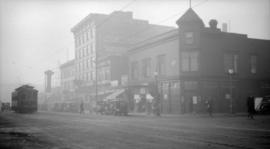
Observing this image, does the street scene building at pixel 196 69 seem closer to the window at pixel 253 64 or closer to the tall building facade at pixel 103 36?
the window at pixel 253 64

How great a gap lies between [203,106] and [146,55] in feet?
39.3

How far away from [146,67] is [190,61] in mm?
8609

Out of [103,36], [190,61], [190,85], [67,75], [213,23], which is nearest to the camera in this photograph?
[190,85]

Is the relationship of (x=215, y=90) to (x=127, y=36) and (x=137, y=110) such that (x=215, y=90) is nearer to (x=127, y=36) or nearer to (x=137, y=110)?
(x=137, y=110)

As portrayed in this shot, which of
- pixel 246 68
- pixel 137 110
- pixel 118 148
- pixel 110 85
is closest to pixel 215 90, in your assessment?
pixel 246 68

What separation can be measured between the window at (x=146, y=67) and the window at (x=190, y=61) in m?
7.35

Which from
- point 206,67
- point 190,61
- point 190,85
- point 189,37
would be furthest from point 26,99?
point 206,67

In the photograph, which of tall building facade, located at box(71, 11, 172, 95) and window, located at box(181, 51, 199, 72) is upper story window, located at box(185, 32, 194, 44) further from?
tall building facade, located at box(71, 11, 172, 95)

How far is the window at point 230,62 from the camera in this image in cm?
3816

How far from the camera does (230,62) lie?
126 ft

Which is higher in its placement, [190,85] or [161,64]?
[161,64]

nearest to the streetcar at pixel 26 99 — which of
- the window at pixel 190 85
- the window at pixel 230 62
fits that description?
the window at pixel 190 85

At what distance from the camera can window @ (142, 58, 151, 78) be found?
1705 inches

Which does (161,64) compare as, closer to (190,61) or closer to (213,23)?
(190,61)
